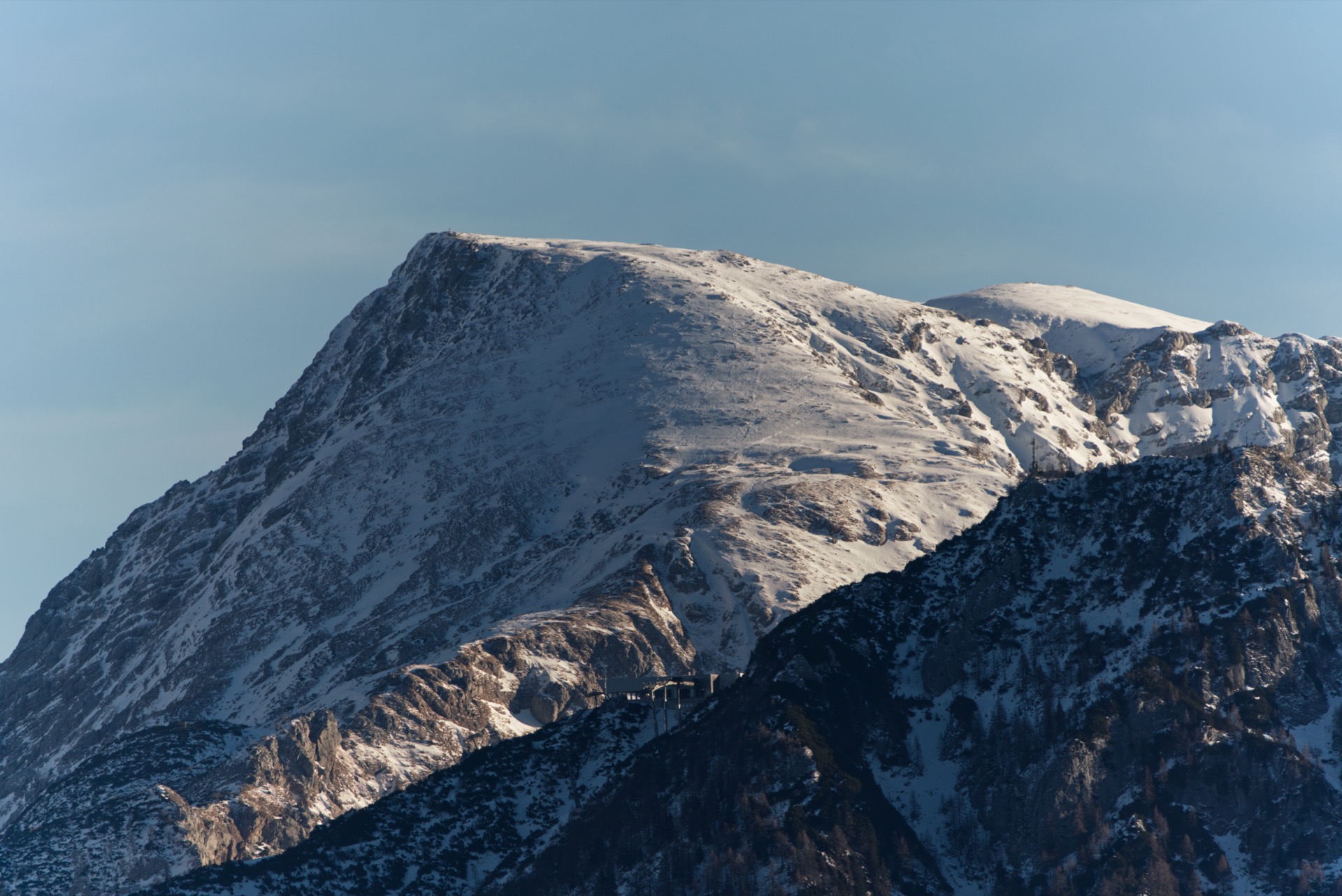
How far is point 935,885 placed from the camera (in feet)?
656

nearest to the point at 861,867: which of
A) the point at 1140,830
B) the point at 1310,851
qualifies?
the point at 1140,830

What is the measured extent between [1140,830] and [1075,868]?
6.24 meters

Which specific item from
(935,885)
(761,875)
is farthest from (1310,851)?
(761,875)

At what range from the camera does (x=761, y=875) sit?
200 metres

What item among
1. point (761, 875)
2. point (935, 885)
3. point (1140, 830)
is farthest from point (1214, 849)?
point (761, 875)

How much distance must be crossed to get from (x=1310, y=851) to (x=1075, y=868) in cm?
1922

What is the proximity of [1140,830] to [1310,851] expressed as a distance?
13.9 m

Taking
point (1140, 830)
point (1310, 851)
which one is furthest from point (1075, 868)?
point (1310, 851)

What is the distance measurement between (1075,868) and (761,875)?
26.0m

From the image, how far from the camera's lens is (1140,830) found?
19812 cm

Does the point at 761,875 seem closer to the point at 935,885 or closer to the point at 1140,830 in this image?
the point at 935,885

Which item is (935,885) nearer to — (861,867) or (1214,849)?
(861,867)

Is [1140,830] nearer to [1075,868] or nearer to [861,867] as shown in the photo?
[1075,868]

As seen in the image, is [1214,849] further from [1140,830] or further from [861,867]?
[861,867]
